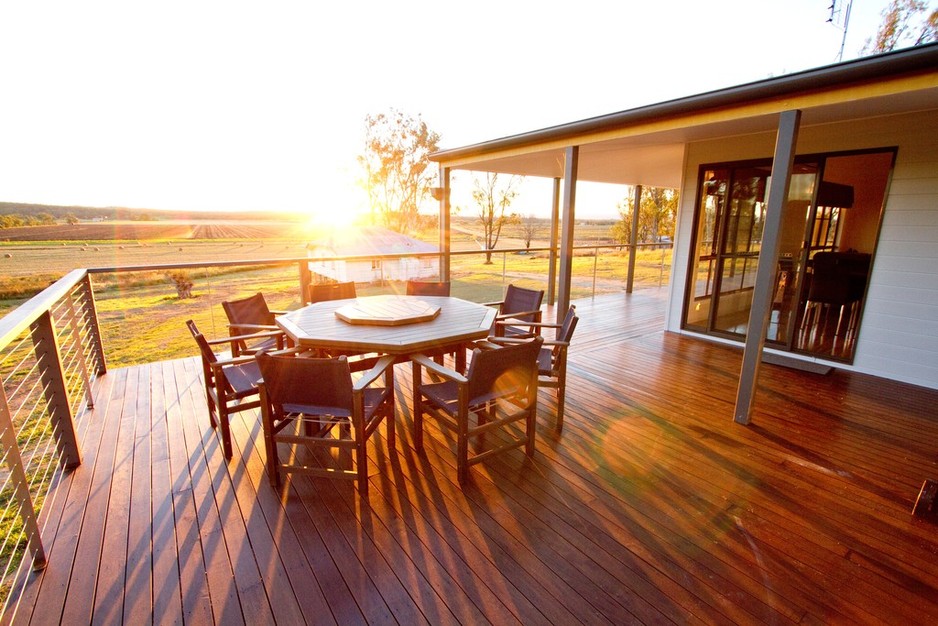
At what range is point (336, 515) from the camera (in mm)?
2117

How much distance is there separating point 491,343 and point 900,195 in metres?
4.32

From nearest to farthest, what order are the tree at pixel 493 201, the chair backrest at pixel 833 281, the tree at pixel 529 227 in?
the chair backrest at pixel 833 281
the tree at pixel 493 201
the tree at pixel 529 227

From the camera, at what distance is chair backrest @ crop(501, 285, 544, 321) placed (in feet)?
12.8

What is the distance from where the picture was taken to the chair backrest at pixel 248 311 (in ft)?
10.6

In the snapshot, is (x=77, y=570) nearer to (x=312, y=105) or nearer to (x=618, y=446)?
(x=618, y=446)

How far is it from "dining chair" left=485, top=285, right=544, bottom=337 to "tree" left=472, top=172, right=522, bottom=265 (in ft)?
42.4

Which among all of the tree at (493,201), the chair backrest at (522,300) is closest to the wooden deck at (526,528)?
the chair backrest at (522,300)

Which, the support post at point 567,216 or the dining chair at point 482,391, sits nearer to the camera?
the dining chair at point 482,391

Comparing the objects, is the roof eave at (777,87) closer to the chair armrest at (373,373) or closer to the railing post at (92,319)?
the chair armrest at (373,373)

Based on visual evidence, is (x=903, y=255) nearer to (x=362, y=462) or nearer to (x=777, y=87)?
(x=777, y=87)

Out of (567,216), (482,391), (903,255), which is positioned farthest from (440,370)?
(903,255)

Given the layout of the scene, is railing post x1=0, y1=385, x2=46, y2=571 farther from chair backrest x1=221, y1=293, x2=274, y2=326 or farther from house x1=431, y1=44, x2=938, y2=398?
house x1=431, y1=44, x2=938, y2=398

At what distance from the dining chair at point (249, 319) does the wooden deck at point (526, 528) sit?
584mm

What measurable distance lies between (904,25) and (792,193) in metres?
15.6
